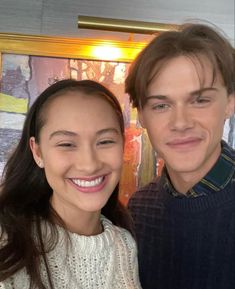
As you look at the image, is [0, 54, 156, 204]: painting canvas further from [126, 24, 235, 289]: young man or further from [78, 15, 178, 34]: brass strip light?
[126, 24, 235, 289]: young man

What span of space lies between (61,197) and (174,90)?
45 cm

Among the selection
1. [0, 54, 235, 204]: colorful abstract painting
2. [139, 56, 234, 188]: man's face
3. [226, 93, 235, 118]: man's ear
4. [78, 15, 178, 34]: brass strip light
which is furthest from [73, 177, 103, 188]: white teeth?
[78, 15, 178, 34]: brass strip light

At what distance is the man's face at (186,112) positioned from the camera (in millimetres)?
1188

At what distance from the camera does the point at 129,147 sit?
1766 mm

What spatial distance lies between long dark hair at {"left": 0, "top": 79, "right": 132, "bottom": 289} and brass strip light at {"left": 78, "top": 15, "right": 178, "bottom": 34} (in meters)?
0.55

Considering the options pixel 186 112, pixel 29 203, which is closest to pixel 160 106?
pixel 186 112

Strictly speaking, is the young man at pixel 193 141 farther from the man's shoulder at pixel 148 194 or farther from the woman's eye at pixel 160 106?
the man's shoulder at pixel 148 194

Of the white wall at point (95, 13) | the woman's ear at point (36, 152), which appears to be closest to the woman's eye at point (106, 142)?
the woman's ear at point (36, 152)

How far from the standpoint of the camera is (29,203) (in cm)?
116

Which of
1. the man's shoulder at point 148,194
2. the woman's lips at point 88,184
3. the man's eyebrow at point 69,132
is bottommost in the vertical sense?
the man's shoulder at point 148,194

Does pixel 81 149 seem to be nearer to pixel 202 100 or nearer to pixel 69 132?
pixel 69 132

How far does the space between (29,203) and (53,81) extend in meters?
0.69

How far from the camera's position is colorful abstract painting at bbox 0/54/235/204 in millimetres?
1668

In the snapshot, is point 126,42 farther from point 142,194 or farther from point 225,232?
point 225,232
